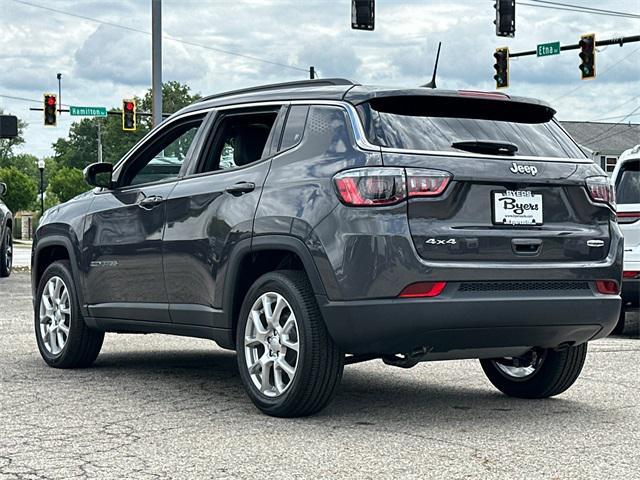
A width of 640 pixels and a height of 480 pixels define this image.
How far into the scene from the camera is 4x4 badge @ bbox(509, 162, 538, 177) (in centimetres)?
657

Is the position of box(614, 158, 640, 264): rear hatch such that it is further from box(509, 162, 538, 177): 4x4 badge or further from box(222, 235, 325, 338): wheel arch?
box(222, 235, 325, 338): wheel arch

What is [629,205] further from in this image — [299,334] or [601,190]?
[299,334]

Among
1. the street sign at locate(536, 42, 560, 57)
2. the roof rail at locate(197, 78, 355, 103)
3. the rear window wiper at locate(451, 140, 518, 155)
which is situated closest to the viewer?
the rear window wiper at locate(451, 140, 518, 155)

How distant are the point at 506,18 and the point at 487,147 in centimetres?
2025

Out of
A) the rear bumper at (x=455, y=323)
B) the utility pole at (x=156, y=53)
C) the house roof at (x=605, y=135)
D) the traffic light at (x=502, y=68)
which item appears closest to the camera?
the rear bumper at (x=455, y=323)

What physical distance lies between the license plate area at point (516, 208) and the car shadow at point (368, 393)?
1.12 metres

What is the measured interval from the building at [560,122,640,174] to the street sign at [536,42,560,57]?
56.9 m

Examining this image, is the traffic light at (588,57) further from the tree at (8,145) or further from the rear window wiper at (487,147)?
the tree at (8,145)

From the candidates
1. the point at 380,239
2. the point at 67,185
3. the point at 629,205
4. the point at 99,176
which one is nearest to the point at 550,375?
the point at 380,239

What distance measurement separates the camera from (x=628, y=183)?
1300 cm

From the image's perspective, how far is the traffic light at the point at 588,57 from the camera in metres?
30.2

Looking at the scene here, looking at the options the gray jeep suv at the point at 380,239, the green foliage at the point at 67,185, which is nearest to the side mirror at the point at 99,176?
the gray jeep suv at the point at 380,239

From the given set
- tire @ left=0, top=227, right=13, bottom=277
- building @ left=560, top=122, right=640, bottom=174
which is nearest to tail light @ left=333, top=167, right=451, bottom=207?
tire @ left=0, top=227, right=13, bottom=277

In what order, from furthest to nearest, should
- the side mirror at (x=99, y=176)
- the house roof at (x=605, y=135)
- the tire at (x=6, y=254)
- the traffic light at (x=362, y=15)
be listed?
the house roof at (x=605, y=135) → the traffic light at (x=362, y=15) → the tire at (x=6, y=254) → the side mirror at (x=99, y=176)
